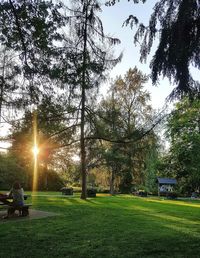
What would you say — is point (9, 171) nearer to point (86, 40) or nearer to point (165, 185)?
point (165, 185)

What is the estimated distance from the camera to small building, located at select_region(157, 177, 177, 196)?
3491 cm

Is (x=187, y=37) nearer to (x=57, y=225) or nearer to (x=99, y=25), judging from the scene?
(x=99, y=25)

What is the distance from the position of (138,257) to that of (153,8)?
4706 millimetres

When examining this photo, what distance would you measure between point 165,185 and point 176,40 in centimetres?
3290

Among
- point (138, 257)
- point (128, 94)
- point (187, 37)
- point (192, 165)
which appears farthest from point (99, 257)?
point (128, 94)

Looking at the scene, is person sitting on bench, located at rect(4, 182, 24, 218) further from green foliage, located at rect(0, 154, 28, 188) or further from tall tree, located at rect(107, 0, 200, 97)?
green foliage, located at rect(0, 154, 28, 188)

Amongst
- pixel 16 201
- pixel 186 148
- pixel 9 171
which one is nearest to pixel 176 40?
pixel 16 201

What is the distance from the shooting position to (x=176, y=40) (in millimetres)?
5688

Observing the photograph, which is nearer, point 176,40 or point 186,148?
point 176,40

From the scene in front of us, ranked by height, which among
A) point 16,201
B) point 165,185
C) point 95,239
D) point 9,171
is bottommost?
point 95,239

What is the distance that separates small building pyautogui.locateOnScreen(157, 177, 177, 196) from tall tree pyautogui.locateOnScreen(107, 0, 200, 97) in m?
30.0

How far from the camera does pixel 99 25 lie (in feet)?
28.9

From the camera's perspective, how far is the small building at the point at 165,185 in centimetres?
3491

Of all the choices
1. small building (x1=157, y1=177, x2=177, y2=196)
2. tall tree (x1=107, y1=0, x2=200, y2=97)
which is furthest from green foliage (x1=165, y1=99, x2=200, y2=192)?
tall tree (x1=107, y1=0, x2=200, y2=97)
